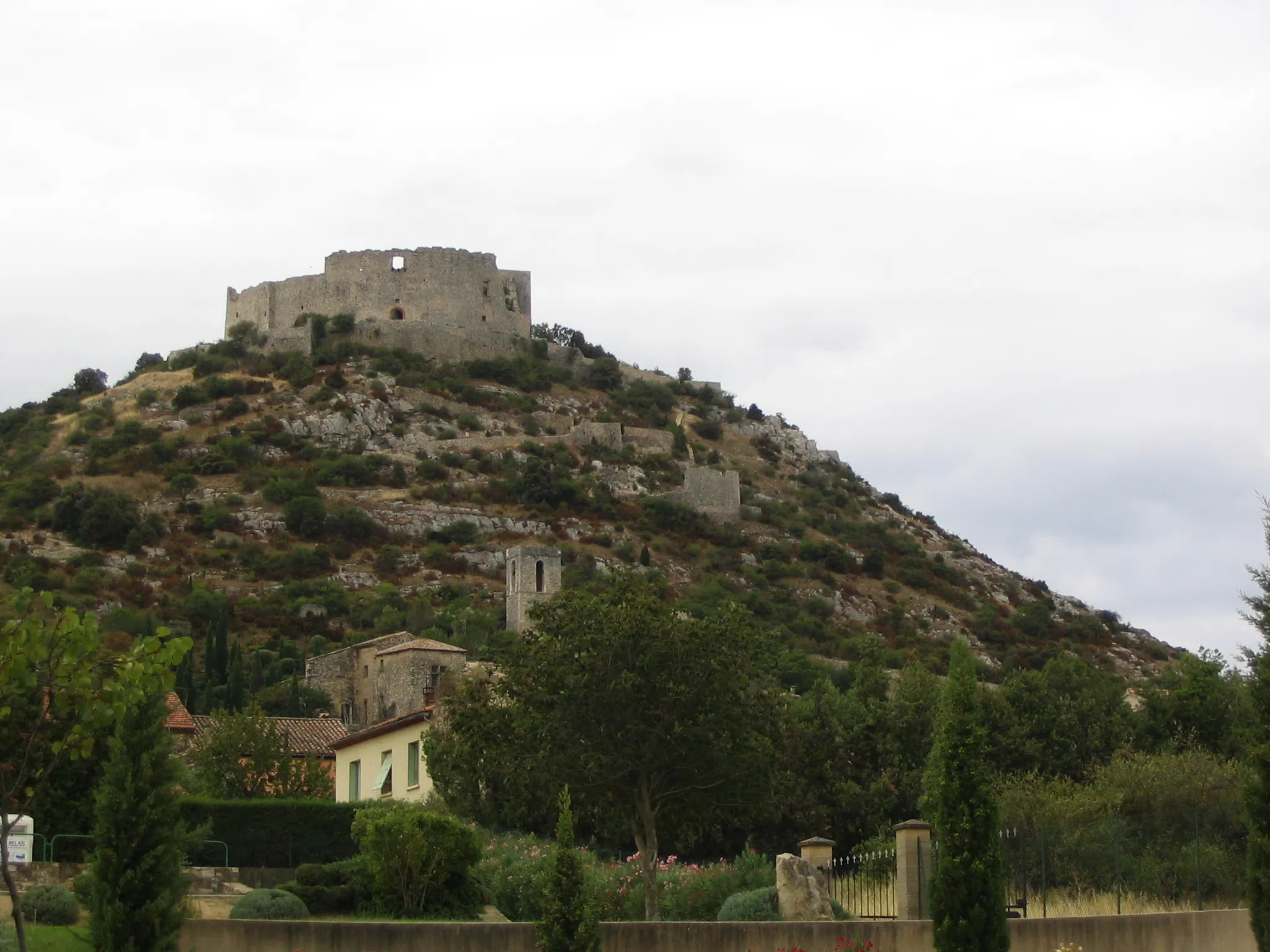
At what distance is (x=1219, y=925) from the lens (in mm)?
21000

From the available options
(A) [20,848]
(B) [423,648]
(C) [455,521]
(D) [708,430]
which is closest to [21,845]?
(A) [20,848]

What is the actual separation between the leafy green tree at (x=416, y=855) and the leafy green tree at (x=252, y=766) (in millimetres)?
15682

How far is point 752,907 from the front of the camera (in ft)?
76.6

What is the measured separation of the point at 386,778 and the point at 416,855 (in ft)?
52.2

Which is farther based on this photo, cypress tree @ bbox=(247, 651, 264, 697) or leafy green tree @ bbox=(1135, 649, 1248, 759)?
cypress tree @ bbox=(247, 651, 264, 697)

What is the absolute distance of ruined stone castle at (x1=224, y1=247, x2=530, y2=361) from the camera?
103625 millimetres

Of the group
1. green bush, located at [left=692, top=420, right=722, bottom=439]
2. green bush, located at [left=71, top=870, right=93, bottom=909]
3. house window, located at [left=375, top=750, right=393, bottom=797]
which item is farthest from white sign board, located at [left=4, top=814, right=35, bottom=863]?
green bush, located at [left=692, top=420, right=722, bottom=439]

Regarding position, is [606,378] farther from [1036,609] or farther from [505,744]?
[505,744]

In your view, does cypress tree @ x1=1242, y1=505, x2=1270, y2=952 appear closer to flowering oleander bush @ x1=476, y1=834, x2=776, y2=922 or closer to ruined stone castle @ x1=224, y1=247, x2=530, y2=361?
flowering oleander bush @ x1=476, y1=834, x2=776, y2=922

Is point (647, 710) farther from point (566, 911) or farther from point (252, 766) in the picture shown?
point (252, 766)

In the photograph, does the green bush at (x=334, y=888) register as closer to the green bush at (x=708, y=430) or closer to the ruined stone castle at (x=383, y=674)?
the ruined stone castle at (x=383, y=674)

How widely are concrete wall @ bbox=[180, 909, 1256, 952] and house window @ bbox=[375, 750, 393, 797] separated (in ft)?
64.7

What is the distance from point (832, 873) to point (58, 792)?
13007 mm

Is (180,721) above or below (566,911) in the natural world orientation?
above
